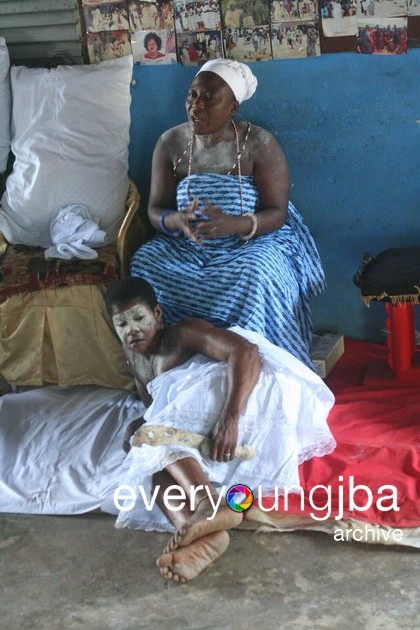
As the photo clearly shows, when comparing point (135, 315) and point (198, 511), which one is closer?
point (198, 511)

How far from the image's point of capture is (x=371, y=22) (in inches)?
147

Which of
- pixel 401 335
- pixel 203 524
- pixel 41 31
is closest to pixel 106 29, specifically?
pixel 41 31

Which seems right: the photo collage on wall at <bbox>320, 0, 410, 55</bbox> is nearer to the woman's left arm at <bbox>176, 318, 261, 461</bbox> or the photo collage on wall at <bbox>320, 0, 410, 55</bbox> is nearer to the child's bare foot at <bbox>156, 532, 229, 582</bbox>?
the woman's left arm at <bbox>176, 318, 261, 461</bbox>

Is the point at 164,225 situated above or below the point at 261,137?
below

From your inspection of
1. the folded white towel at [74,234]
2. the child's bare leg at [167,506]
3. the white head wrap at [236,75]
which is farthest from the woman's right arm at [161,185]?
the child's bare leg at [167,506]

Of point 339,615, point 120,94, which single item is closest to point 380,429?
point 339,615

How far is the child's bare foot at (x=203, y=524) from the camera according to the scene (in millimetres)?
2635

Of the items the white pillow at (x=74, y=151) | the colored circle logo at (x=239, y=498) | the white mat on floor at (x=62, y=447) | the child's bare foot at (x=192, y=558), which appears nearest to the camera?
the child's bare foot at (x=192, y=558)

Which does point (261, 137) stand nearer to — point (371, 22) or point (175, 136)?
point (175, 136)

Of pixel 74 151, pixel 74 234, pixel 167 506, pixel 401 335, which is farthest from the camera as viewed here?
pixel 74 151

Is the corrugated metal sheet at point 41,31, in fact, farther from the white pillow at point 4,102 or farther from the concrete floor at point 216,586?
the concrete floor at point 216,586

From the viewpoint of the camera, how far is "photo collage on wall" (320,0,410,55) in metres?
3.70

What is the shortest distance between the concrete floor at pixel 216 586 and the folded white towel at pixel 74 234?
4.53 ft

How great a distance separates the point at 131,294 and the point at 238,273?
1.52 feet
